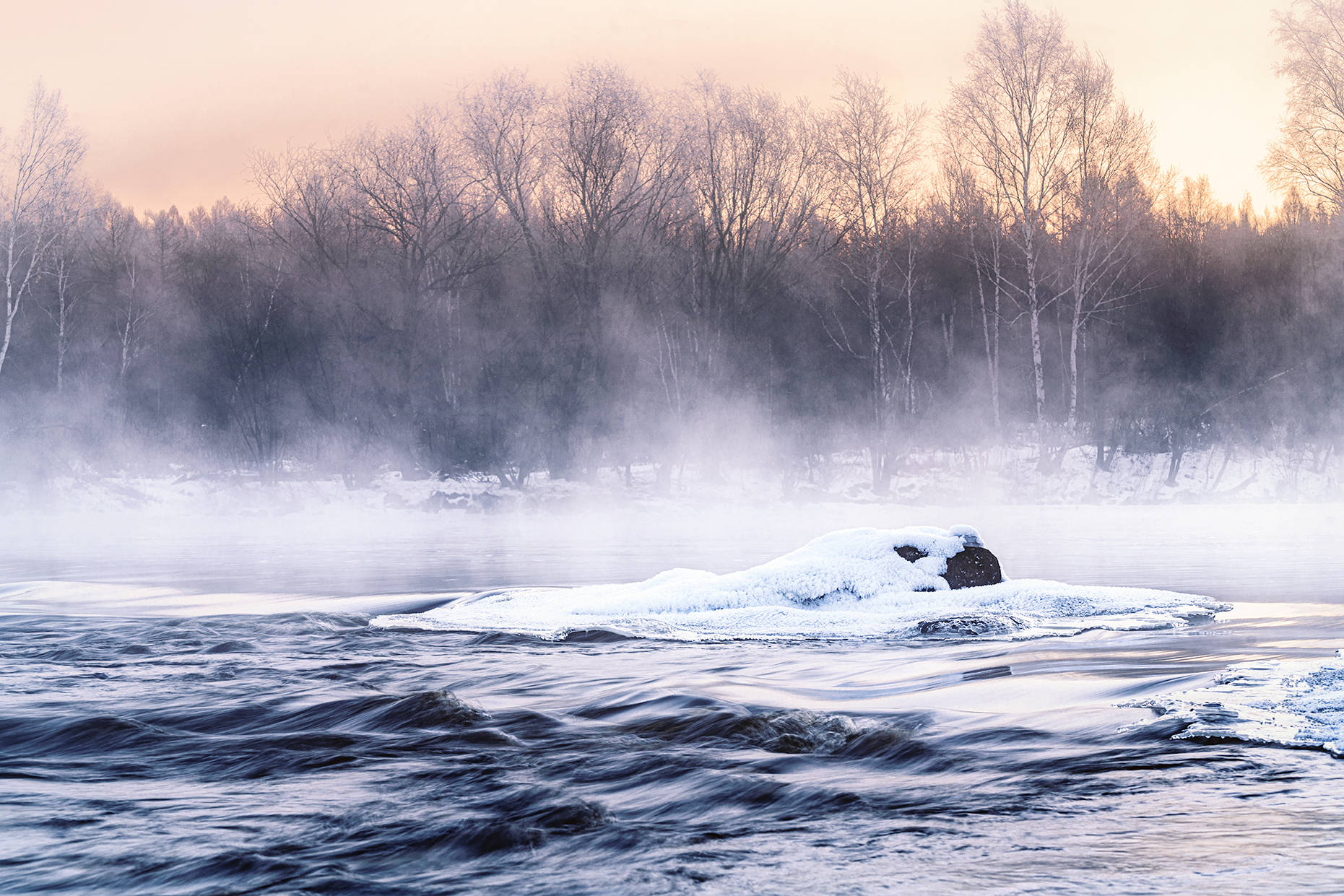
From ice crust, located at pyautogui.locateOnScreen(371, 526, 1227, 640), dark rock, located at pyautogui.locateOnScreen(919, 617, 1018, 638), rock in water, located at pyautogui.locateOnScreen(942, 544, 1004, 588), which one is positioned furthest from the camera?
rock in water, located at pyautogui.locateOnScreen(942, 544, 1004, 588)

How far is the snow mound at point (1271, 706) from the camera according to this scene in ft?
13.3

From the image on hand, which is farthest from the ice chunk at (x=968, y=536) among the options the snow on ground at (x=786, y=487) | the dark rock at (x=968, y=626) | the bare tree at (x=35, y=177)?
the bare tree at (x=35, y=177)

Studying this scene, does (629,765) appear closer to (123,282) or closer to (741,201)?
(741,201)

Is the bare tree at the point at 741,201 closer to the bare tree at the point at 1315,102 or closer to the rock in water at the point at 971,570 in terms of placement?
the bare tree at the point at 1315,102

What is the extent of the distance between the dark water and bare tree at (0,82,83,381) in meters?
22.1

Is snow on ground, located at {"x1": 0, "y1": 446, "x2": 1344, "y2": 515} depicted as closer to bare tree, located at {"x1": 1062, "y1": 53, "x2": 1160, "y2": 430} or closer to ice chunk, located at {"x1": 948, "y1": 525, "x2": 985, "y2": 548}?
bare tree, located at {"x1": 1062, "y1": 53, "x2": 1160, "y2": 430}

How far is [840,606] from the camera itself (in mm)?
8477

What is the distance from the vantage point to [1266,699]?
4652mm

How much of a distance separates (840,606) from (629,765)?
15.0ft

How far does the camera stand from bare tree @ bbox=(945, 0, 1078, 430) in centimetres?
2625

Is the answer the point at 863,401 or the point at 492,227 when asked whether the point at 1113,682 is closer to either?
the point at 863,401

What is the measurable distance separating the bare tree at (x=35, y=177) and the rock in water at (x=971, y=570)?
83.4ft

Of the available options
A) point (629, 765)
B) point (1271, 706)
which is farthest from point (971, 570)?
point (629, 765)

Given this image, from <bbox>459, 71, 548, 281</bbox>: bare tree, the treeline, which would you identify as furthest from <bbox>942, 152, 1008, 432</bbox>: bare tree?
<bbox>459, 71, 548, 281</bbox>: bare tree
